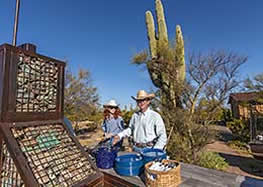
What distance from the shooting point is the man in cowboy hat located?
1.93 m

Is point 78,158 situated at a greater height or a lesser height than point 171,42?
lesser

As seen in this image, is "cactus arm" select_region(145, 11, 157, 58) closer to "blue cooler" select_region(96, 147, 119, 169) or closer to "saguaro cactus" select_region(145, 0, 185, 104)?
"saguaro cactus" select_region(145, 0, 185, 104)

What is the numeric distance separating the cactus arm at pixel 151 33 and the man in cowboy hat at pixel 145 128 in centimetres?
421

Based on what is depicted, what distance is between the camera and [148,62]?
599 cm

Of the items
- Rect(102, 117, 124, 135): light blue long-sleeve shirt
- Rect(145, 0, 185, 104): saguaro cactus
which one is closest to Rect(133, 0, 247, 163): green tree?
Rect(145, 0, 185, 104): saguaro cactus

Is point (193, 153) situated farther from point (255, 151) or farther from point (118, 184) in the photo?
point (118, 184)

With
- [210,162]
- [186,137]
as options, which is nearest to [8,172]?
[210,162]

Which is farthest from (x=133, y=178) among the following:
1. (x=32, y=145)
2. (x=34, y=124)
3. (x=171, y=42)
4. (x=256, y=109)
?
(x=256, y=109)

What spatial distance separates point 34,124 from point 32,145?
193 millimetres

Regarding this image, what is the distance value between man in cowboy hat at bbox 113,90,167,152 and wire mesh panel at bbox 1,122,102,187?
1.84 feet

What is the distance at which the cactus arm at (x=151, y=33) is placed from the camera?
6109mm

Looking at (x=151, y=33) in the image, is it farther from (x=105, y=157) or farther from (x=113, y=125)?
(x=105, y=157)

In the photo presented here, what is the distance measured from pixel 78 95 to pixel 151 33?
4.78 metres

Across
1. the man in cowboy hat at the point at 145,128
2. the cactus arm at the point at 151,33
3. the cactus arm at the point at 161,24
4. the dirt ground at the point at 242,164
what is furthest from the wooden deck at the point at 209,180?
the cactus arm at the point at 161,24
